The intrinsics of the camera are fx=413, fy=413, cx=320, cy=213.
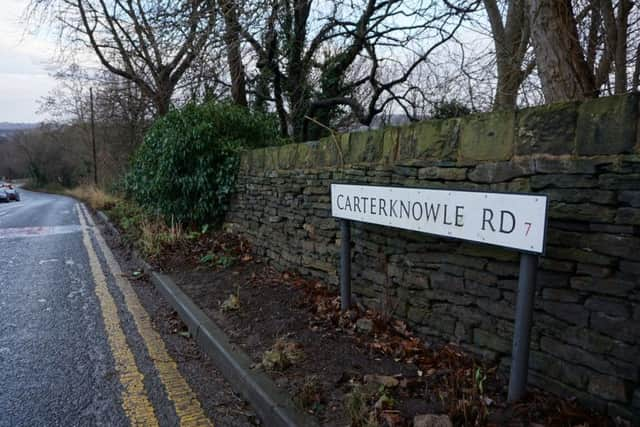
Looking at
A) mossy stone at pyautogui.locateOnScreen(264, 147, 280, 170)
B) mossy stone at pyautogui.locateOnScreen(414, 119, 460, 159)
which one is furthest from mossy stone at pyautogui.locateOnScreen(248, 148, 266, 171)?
mossy stone at pyautogui.locateOnScreen(414, 119, 460, 159)

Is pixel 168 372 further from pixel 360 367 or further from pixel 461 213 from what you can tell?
pixel 461 213

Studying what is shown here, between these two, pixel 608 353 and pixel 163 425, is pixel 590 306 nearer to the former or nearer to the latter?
pixel 608 353

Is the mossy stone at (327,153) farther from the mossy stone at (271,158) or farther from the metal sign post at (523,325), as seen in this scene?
the metal sign post at (523,325)

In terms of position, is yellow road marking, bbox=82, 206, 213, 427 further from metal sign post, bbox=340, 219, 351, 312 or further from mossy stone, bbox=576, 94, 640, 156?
mossy stone, bbox=576, 94, 640, 156

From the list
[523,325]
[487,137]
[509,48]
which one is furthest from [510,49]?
[523,325]

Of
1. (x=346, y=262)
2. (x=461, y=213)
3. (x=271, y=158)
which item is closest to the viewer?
(x=461, y=213)

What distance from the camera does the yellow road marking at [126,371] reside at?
105 inches

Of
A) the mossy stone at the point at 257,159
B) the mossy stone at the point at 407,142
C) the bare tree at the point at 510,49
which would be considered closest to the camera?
the mossy stone at the point at 407,142

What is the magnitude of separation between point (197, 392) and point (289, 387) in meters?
0.72

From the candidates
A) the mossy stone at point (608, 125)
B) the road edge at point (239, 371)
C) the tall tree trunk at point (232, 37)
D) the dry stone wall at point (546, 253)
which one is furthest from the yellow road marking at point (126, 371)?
the tall tree trunk at point (232, 37)

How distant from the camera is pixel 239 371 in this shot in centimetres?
295

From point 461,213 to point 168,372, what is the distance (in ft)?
8.18

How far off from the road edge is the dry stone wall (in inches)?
51.5

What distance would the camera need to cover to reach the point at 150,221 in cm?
862
